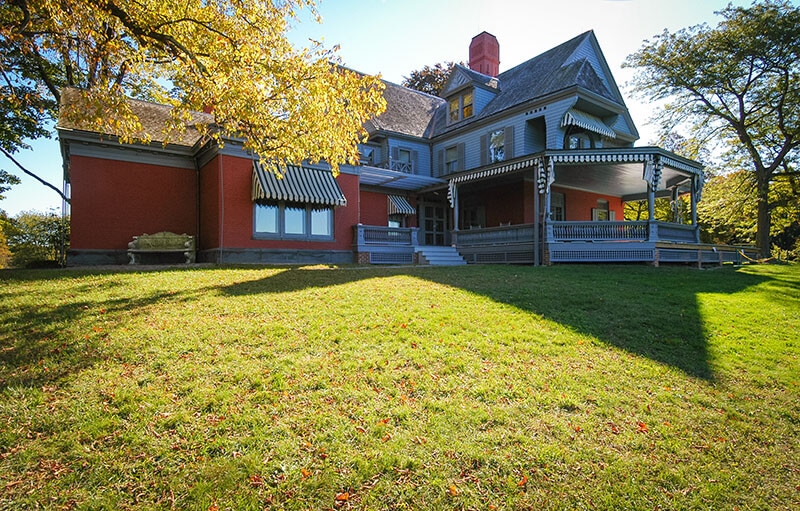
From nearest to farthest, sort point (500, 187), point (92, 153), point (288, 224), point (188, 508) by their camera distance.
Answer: point (188, 508) < point (92, 153) < point (288, 224) < point (500, 187)

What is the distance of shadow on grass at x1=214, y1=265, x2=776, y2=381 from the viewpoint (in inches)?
250

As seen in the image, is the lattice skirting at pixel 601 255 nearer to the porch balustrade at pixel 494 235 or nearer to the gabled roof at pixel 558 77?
the porch balustrade at pixel 494 235

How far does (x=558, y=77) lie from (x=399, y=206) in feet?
32.6

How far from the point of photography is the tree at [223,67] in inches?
339

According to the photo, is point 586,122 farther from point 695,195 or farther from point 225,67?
point 225,67

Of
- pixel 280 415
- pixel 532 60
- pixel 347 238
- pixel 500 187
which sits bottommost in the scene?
pixel 280 415

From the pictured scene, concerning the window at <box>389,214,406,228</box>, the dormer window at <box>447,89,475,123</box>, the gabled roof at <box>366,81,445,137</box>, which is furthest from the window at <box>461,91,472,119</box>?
the window at <box>389,214,406,228</box>

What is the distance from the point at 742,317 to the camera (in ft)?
25.8

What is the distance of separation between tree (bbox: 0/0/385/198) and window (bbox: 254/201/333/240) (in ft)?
18.6

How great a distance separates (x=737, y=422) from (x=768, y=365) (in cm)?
222

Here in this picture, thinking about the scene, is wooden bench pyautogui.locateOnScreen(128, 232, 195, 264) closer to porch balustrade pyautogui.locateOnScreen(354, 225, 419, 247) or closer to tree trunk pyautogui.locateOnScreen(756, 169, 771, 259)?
porch balustrade pyautogui.locateOnScreen(354, 225, 419, 247)

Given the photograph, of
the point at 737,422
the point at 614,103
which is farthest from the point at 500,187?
the point at 737,422

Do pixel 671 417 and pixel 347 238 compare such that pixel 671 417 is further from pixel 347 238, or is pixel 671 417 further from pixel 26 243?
pixel 26 243

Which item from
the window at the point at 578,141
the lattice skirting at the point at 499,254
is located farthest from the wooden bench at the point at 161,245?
the window at the point at 578,141
